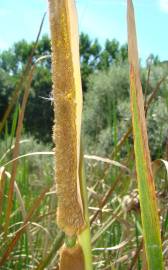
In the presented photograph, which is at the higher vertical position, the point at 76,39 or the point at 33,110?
the point at 33,110

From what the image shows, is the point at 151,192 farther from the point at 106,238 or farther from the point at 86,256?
the point at 106,238

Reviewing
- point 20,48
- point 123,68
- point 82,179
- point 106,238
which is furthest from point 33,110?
point 82,179

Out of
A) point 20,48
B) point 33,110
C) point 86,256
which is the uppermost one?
point 20,48
